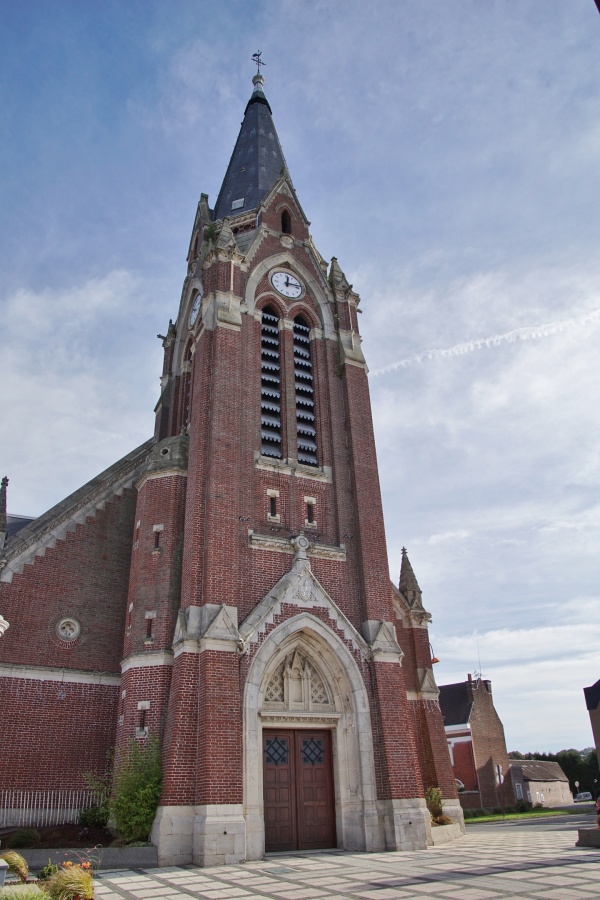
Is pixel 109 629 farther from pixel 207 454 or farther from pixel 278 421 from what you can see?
pixel 278 421

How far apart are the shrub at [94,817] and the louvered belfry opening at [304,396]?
11460 mm

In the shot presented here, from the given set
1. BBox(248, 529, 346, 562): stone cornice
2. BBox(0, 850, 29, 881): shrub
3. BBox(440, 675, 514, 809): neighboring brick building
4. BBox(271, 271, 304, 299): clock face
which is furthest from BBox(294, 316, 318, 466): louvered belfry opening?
BBox(440, 675, 514, 809): neighboring brick building

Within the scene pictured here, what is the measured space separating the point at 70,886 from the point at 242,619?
32.9ft

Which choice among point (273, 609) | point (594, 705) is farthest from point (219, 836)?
point (594, 705)

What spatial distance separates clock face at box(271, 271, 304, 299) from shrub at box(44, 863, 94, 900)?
2058cm

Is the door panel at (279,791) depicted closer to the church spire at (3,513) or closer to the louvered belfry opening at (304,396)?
the louvered belfry opening at (304,396)

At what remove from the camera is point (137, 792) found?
15.8 meters

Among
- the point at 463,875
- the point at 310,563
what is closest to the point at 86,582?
the point at 310,563

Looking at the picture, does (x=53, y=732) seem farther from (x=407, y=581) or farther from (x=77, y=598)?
(x=407, y=581)

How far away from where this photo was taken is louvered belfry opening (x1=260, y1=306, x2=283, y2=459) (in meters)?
22.2

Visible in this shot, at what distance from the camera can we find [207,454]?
20078 millimetres

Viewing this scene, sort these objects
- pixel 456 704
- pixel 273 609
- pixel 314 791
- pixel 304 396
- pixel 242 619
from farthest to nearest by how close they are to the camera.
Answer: pixel 456 704 → pixel 304 396 → pixel 273 609 → pixel 242 619 → pixel 314 791

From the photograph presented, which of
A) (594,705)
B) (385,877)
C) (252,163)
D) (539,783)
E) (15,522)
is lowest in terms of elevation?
(385,877)

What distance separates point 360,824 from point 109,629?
9277 millimetres
